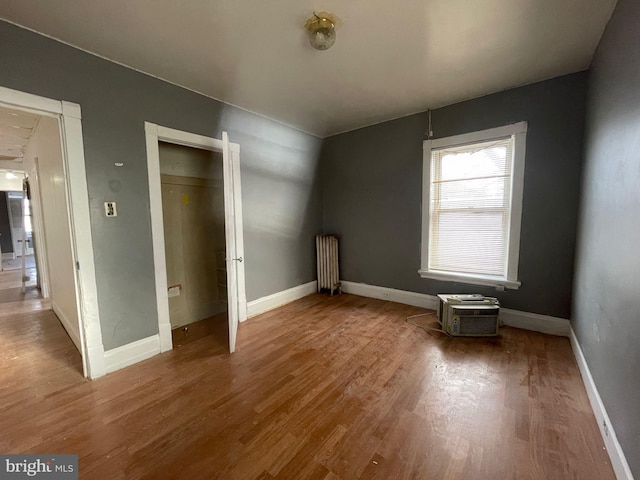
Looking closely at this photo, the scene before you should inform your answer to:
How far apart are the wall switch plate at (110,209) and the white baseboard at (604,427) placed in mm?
3604

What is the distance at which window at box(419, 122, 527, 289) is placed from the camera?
2836mm

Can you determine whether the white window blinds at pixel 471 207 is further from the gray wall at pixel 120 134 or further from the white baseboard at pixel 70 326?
the white baseboard at pixel 70 326

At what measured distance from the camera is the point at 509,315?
2932 millimetres

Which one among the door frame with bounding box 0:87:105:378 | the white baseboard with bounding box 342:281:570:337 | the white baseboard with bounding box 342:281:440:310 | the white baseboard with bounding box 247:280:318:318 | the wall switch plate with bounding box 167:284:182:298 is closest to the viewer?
the door frame with bounding box 0:87:105:378

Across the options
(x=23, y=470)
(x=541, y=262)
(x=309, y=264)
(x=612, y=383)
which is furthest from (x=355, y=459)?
(x=309, y=264)

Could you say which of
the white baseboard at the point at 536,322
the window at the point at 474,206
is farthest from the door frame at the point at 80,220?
the white baseboard at the point at 536,322

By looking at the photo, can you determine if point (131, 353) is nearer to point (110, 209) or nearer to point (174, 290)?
point (174, 290)

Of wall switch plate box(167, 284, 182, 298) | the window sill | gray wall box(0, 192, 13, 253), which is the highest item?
gray wall box(0, 192, 13, 253)

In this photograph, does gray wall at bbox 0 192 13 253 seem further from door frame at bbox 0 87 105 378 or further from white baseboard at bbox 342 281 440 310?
white baseboard at bbox 342 281 440 310

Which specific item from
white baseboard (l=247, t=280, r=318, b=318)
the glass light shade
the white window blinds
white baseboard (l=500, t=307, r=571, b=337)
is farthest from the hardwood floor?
the glass light shade

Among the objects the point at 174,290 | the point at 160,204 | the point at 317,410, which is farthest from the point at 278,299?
the point at 317,410

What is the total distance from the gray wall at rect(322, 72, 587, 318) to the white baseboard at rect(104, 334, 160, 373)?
9.34ft

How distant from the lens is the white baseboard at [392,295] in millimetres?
3488

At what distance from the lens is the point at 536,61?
2.26m
